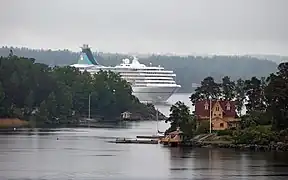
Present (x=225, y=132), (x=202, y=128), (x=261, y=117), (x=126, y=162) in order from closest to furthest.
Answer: (x=126, y=162)
(x=225, y=132)
(x=261, y=117)
(x=202, y=128)

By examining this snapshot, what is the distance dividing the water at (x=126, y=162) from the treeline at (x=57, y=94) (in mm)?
27068

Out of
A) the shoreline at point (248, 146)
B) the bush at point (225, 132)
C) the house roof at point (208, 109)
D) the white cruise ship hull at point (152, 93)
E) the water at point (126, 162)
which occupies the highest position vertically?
the white cruise ship hull at point (152, 93)

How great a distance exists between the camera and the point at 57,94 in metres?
83.7

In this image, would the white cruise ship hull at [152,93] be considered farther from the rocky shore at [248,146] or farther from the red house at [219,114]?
the rocky shore at [248,146]

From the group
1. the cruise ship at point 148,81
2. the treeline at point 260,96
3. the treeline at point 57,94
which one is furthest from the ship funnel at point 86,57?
the treeline at point 260,96

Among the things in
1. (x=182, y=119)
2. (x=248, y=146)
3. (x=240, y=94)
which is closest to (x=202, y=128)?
(x=182, y=119)

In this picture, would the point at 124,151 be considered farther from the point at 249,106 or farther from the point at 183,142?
the point at 249,106

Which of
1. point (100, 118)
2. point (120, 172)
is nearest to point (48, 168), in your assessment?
point (120, 172)

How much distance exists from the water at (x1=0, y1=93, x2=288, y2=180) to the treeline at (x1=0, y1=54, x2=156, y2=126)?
27068 millimetres

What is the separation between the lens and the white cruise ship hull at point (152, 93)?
106 m

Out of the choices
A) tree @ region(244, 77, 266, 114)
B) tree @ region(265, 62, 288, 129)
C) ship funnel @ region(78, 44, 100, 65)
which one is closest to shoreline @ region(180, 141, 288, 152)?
tree @ region(265, 62, 288, 129)

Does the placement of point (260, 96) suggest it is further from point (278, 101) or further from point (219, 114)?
point (278, 101)

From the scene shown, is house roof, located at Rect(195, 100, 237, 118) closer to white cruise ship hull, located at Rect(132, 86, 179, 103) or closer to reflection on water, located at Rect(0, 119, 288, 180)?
reflection on water, located at Rect(0, 119, 288, 180)

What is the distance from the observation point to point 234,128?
51312 millimetres
